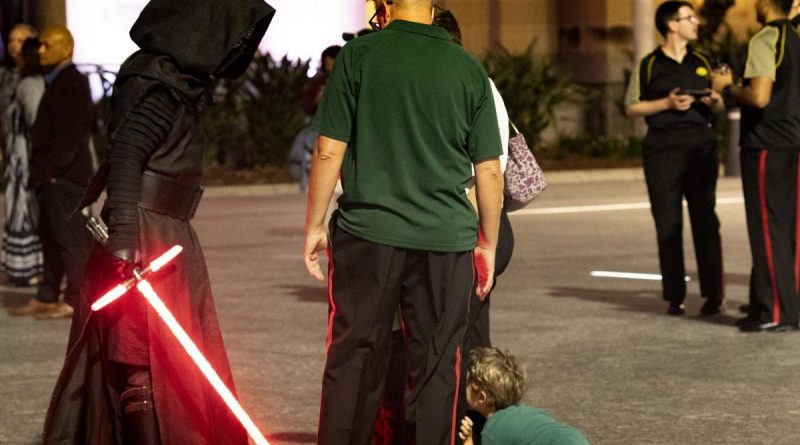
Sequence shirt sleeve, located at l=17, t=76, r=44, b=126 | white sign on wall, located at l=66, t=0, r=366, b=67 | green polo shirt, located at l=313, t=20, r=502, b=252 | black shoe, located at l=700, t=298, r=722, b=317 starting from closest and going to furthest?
green polo shirt, located at l=313, t=20, r=502, b=252
black shoe, located at l=700, t=298, r=722, b=317
shirt sleeve, located at l=17, t=76, r=44, b=126
white sign on wall, located at l=66, t=0, r=366, b=67

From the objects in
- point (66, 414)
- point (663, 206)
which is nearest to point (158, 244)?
point (66, 414)

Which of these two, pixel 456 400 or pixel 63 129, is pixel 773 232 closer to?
pixel 63 129

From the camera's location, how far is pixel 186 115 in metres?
5.98

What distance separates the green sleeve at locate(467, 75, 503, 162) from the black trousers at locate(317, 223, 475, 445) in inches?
13.3

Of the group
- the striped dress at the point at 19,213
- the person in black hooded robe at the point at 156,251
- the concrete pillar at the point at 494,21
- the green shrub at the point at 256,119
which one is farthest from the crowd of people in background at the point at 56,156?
the concrete pillar at the point at 494,21

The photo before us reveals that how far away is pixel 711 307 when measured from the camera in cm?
1088

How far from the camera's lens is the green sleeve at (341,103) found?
222 inches

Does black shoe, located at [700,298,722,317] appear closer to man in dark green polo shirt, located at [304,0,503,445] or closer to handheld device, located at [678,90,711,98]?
handheld device, located at [678,90,711,98]

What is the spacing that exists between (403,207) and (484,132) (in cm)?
36

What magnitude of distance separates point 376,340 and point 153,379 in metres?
0.78

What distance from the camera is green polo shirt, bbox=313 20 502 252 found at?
220 inches

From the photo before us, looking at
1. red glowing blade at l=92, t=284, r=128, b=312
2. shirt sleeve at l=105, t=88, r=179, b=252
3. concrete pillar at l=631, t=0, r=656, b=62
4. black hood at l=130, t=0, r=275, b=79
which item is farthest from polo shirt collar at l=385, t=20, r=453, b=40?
concrete pillar at l=631, t=0, r=656, b=62

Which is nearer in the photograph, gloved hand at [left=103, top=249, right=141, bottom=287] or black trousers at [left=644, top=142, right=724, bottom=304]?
gloved hand at [left=103, top=249, right=141, bottom=287]

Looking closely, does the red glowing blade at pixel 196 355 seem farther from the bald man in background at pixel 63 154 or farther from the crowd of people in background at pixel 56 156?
the bald man in background at pixel 63 154
